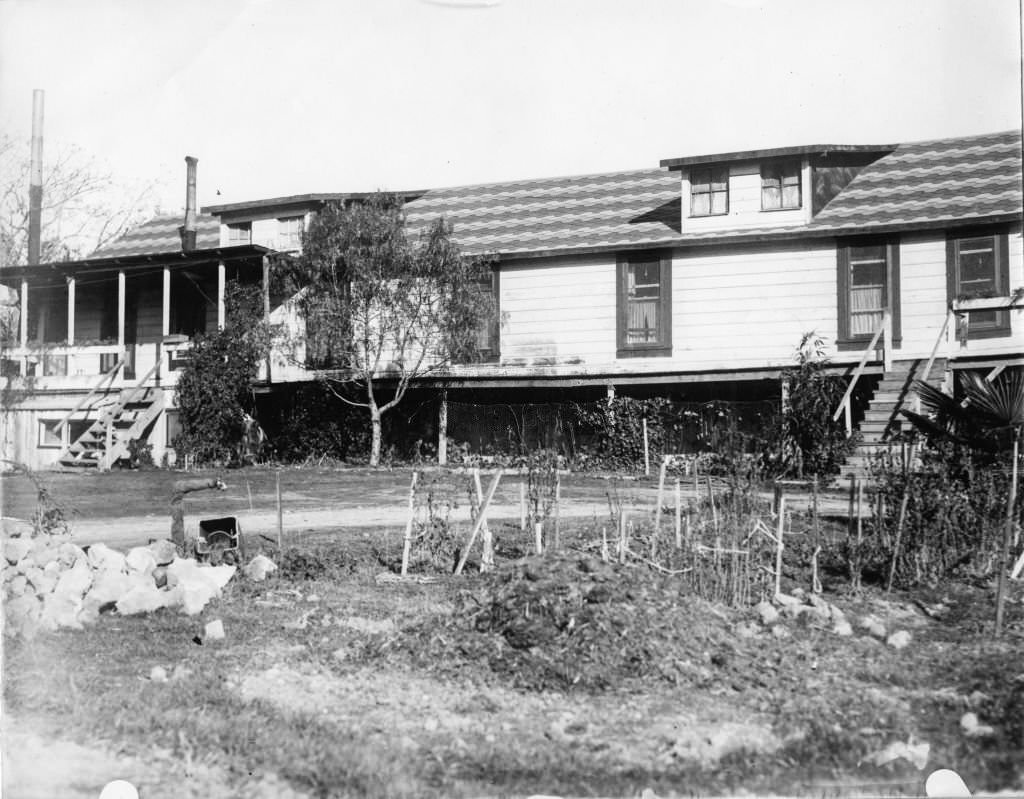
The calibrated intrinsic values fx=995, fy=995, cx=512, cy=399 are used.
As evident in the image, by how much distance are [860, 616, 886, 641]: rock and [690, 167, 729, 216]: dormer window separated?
51.8 ft

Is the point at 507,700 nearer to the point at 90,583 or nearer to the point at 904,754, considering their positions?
the point at 904,754

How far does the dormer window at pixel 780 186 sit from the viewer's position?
22.1 m

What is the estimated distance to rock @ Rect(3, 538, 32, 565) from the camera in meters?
9.10

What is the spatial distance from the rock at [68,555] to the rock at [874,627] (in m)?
6.97

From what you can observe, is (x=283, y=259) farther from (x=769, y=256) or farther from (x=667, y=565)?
(x=667, y=565)

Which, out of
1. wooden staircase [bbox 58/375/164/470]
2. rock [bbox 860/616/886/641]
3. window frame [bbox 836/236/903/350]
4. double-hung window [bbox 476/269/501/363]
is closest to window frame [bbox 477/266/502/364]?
double-hung window [bbox 476/269/501/363]

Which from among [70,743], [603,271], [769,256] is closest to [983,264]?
[769,256]

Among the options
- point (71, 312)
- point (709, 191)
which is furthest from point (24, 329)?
point (709, 191)

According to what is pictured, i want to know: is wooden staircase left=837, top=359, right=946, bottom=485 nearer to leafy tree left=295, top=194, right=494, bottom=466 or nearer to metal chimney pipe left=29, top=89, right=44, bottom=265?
leafy tree left=295, top=194, right=494, bottom=466

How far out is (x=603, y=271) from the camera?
76.1ft

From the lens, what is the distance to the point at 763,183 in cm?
2233

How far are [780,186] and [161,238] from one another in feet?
61.2

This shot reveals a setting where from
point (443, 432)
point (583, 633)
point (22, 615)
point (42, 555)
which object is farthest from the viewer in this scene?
point (443, 432)

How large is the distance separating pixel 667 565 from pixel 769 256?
14.0 meters
